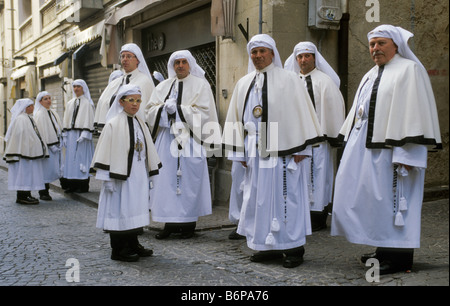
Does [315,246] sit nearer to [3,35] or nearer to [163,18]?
[163,18]

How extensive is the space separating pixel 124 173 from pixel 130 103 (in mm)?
710

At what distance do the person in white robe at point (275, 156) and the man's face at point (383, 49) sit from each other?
80 cm

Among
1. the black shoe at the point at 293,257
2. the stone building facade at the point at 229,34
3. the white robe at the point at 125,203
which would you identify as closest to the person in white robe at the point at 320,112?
the stone building facade at the point at 229,34

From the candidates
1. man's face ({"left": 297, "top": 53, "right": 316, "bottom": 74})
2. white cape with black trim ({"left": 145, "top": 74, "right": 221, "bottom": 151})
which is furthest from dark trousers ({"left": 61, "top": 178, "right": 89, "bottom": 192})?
man's face ({"left": 297, "top": 53, "right": 316, "bottom": 74})

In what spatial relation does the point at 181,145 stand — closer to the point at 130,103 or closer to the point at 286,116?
the point at 130,103

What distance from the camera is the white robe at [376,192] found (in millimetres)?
4578

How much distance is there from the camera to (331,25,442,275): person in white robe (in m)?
4.51

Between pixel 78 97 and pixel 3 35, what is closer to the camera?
pixel 78 97

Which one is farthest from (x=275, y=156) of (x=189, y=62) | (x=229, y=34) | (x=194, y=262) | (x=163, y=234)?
(x=229, y=34)

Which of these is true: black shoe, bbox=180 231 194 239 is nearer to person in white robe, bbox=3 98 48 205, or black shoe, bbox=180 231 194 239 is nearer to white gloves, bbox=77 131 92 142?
person in white robe, bbox=3 98 48 205

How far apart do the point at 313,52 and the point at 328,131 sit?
976 millimetres

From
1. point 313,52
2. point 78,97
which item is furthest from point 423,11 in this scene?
point 78,97

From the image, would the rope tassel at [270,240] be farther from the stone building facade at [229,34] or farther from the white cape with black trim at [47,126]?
the white cape with black trim at [47,126]

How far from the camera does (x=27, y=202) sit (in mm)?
9797
